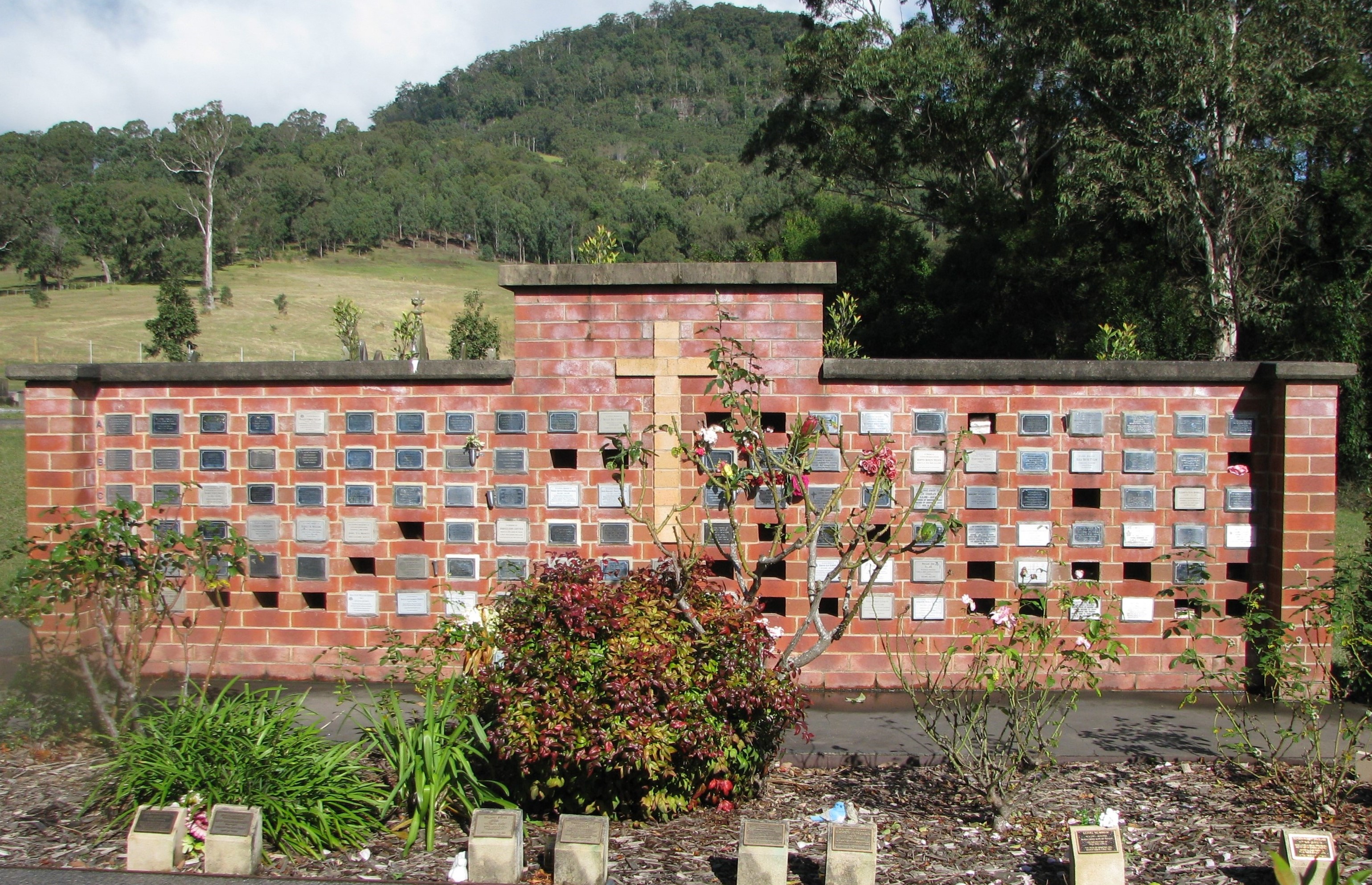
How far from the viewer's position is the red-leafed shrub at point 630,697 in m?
4.62

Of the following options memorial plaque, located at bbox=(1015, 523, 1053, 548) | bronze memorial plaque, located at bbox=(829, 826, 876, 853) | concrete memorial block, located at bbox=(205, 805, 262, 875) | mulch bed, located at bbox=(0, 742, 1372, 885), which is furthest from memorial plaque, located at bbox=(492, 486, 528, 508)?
bronze memorial plaque, located at bbox=(829, 826, 876, 853)

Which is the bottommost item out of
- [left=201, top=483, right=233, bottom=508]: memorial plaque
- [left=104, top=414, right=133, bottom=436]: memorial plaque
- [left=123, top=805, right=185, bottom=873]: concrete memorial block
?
[left=123, top=805, right=185, bottom=873]: concrete memorial block

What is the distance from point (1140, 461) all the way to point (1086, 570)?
80 centimetres

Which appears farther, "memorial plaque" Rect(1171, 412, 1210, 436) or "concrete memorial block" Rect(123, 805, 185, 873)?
"memorial plaque" Rect(1171, 412, 1210, 436)

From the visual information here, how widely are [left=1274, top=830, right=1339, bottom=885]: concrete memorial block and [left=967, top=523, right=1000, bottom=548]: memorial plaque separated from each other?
10.1 ft

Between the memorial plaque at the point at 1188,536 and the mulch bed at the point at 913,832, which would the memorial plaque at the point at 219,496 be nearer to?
the mulch bed at the point at 913,832

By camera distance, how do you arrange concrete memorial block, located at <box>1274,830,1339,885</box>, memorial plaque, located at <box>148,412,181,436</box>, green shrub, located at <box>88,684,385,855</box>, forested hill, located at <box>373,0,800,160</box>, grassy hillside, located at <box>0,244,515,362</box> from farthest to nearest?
forested hill, located at <box>373,0,800,160</box>
grassy hillside, located at <box>0,244,515,362</box>
memorial plaque, located at <box>148,412,181,436</box>
green shrub, located at <box>88,684,385,855</box>
concrete memorial block, located at <box>1274,830,1339,885</box>

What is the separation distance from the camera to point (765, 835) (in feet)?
14.2

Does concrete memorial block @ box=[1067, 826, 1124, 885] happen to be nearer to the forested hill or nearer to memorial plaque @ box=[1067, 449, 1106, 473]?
memorial plaque @ box=[1067, 449, 1106, 473]

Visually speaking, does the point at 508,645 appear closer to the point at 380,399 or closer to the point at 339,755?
the point at 339,755

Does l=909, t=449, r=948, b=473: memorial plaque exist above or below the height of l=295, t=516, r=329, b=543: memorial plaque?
above

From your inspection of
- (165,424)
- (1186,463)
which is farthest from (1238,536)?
(165,424)

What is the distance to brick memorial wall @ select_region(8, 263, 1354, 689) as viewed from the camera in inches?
284

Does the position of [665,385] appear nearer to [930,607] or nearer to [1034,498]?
[930,607]
